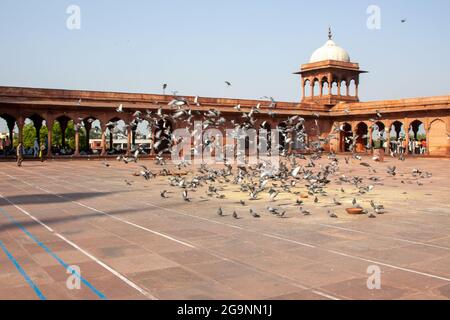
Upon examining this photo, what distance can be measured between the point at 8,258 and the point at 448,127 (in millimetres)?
32749

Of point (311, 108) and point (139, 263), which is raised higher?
point (311, 108)

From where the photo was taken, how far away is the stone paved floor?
13.5ft

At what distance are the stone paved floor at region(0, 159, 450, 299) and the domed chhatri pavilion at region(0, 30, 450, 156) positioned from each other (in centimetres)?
1547

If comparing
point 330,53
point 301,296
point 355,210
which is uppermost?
point 330,53

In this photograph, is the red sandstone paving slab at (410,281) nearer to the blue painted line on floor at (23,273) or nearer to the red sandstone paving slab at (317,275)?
the red sandstone paving slab at (317,275)

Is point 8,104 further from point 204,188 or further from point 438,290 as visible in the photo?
point 438,290

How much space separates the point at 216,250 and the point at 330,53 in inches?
1559

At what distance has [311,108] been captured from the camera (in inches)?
1565

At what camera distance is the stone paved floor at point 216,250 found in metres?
4.12

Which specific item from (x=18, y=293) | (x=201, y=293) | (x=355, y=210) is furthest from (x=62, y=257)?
A: (x=355, y=210)

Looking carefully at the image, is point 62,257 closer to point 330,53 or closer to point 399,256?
point 399,256

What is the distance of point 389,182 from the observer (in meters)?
14.8
